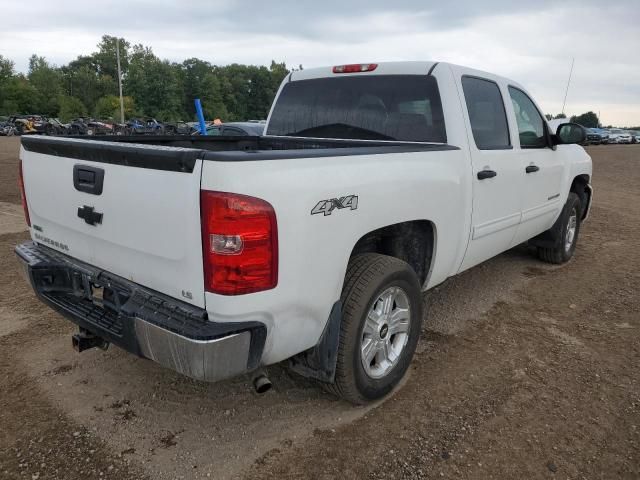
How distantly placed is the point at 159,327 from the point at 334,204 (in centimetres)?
94

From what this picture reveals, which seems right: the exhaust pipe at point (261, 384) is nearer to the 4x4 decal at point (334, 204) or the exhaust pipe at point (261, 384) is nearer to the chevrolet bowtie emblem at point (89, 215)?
the 4x4 decal at point (334, 204)

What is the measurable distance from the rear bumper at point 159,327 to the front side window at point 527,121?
3200 millimetres

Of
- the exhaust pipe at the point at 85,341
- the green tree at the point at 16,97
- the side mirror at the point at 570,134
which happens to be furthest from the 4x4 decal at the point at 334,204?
the green tree at the point at 16,97

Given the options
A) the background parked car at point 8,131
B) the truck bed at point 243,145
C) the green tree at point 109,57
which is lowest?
the background parked car at point 8,131

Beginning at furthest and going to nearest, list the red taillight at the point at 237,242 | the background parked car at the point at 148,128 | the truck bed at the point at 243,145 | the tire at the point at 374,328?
the background parked car at the point at 148,128 < the tire at the point at 374,328 < the truck bed at the point at 243,145 < the red taillight at the point at 237,242

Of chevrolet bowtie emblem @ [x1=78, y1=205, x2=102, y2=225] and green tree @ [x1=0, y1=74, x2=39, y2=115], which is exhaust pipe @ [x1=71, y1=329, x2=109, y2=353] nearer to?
chevrolet bowtie emblem @ [x1=78, y1=205, x2=102, y2=225]

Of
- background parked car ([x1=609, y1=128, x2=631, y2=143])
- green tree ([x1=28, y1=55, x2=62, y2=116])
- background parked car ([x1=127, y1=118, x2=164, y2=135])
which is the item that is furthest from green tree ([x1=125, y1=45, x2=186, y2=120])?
background parked car ([x1=609, y1=128, x2=631, y2=143])

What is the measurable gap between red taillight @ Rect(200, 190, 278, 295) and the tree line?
56766 millimetres

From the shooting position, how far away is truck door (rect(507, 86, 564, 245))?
4.33 meters

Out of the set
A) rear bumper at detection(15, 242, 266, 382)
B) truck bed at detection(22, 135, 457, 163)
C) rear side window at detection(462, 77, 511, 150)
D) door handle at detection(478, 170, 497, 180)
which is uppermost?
rear side window at detection(462, 77, 511, 150)

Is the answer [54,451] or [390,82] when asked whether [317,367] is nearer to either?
[54,451]

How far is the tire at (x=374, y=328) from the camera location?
8.71ft

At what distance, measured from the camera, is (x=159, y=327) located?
7.16ft

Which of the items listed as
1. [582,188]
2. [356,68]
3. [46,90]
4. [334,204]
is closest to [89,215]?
[334,204]
